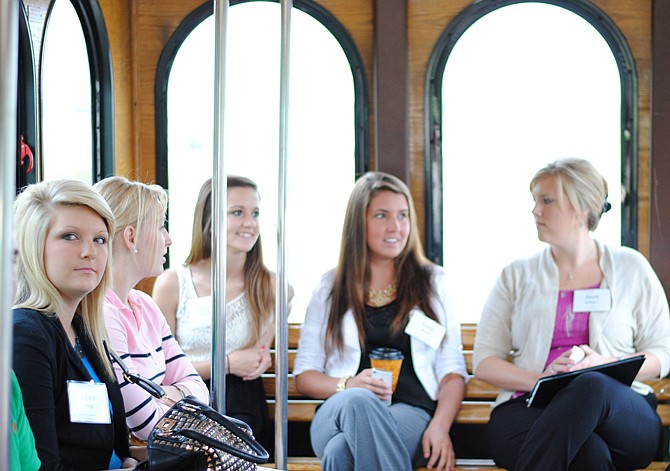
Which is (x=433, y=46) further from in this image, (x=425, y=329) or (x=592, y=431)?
(x=592, y=431)

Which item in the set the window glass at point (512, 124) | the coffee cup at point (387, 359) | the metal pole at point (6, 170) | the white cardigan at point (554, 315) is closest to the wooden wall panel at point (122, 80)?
the window glass at point (512, 124)

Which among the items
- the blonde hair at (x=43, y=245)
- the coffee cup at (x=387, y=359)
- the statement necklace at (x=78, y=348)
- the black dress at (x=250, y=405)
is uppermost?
the blonde hair at (x=43, y=245)

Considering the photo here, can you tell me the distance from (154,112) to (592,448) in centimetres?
237

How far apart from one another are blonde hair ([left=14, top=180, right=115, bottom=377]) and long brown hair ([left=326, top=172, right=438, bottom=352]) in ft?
4.21

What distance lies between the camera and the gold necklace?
3.52 metres

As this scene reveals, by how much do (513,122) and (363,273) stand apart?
1112 mm

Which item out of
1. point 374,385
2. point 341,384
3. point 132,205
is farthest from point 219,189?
point 341,384

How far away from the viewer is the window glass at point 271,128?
4145mm

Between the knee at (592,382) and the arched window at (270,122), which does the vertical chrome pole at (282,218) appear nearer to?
the knee at (592,382)

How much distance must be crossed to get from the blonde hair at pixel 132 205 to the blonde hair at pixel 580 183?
1.45 m

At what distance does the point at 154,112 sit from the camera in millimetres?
4156

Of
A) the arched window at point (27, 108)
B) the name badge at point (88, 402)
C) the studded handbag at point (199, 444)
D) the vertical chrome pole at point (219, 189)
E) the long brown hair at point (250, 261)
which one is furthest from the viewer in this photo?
the long brown hair at point (250, 261)

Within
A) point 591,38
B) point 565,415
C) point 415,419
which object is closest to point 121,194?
point 415,419

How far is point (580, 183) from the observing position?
3.39m
